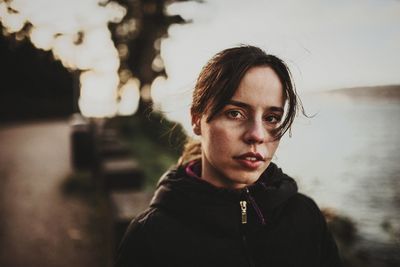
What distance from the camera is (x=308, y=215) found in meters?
1.96

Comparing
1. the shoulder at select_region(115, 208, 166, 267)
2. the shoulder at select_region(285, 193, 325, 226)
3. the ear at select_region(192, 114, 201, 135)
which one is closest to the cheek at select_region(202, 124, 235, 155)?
the ear at select_region(192, 114, 201, 135)

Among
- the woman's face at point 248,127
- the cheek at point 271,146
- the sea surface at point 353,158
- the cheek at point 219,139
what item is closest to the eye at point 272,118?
the woman's face at point 248,127

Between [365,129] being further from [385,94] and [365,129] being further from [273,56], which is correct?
[273,56]

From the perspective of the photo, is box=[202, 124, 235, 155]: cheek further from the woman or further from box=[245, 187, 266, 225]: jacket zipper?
box=[245, 187, 266, 225]: jacket zipper

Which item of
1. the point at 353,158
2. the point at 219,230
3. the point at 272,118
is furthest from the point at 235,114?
the point at 353,158

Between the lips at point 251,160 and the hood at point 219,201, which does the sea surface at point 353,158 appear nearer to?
the hood at point 219,201

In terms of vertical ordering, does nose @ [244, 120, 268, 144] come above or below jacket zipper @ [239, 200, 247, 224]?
above

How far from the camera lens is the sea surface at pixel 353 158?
2.54 m

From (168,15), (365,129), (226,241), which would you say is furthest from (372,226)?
(168,15)

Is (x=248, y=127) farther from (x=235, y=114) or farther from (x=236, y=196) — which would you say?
(x=236, y=196)

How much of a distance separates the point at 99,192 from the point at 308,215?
20.1ft

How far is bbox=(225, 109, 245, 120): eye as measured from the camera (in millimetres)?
1672

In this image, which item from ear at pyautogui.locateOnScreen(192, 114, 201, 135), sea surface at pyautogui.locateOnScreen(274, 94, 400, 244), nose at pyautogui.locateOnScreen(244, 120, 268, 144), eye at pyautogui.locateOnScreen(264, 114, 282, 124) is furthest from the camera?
sea surface at pyautogui.locateOnScreen(274, 94, 400, 244)

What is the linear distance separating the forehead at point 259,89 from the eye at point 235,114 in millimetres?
67
